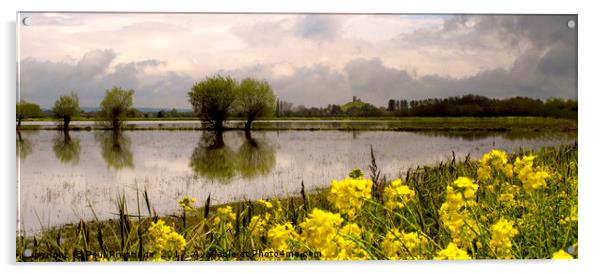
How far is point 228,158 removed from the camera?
4.11m

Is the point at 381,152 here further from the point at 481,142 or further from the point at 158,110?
the point at 158,110

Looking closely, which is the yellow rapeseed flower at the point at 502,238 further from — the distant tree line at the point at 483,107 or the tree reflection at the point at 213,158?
the tree reflection at the point at 213,158

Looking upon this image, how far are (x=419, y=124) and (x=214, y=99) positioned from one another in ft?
4.35

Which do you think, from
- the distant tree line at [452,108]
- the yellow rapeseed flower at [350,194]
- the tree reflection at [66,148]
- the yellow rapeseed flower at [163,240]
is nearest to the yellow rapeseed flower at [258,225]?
the yellow rapeseed flower at [163,240]

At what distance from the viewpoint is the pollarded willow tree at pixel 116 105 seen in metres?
3.93

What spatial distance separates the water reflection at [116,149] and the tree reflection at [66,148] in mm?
144

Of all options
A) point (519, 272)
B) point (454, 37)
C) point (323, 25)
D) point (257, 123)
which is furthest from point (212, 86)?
point (519, 272)

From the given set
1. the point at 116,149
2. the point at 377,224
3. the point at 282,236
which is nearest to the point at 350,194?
the point at 377,224

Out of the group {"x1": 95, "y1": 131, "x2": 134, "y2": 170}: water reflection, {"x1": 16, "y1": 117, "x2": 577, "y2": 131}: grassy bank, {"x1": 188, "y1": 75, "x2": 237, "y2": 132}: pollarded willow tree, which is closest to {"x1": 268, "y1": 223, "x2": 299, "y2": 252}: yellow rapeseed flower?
{"x1": 16, "y1": 117, "x2": 577, "y2": 131}: grassy bank

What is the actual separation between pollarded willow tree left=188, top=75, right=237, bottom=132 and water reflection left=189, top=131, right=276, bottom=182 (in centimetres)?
10

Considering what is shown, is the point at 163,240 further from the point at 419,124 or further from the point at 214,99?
the point at 419,124

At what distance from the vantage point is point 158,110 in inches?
158

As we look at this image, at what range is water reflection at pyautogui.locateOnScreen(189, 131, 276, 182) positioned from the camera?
13.3 ft

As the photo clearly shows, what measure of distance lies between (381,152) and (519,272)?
3.67ft
